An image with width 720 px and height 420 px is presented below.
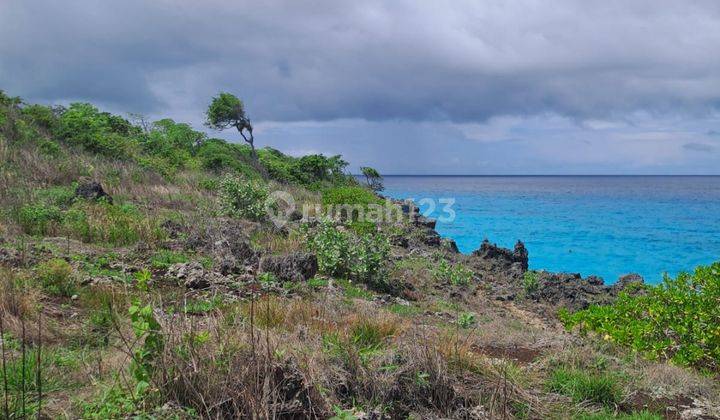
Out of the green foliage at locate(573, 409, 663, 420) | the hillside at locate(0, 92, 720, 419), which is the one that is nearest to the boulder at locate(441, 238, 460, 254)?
the hillside at locate(0, 92, 720, 419)

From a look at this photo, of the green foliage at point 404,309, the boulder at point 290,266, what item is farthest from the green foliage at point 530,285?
the boulder at point 290,266

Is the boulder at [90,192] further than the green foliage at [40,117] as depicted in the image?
No

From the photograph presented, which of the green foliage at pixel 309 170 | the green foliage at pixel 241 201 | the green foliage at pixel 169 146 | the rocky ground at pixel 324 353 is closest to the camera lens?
the rocky ground at pixel 324 353

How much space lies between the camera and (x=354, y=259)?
1233cm

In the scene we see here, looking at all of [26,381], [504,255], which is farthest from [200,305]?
[504,255]

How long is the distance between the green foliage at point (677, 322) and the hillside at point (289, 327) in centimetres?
3

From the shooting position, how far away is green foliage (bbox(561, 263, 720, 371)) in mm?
7113

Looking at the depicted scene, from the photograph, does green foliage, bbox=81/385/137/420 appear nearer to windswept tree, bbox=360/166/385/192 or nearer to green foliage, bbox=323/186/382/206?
green foliage, bbox=323/186/382/206

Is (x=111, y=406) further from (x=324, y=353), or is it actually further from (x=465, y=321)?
(x=465, y=321)

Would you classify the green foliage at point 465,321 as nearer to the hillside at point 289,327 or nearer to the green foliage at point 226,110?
the hillside at point 289,327

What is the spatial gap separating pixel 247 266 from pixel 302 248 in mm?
3372

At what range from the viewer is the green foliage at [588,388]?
5156 millimetres

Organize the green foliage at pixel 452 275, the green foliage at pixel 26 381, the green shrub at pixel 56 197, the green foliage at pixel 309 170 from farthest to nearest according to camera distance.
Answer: the green foliage at pixel 309 170
the green foliage at pixel 452 275
the green shrub at pixel 56 197
the green foliage at pixel 26 381

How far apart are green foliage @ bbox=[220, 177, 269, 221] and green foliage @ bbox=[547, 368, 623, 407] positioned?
13.0 metres
